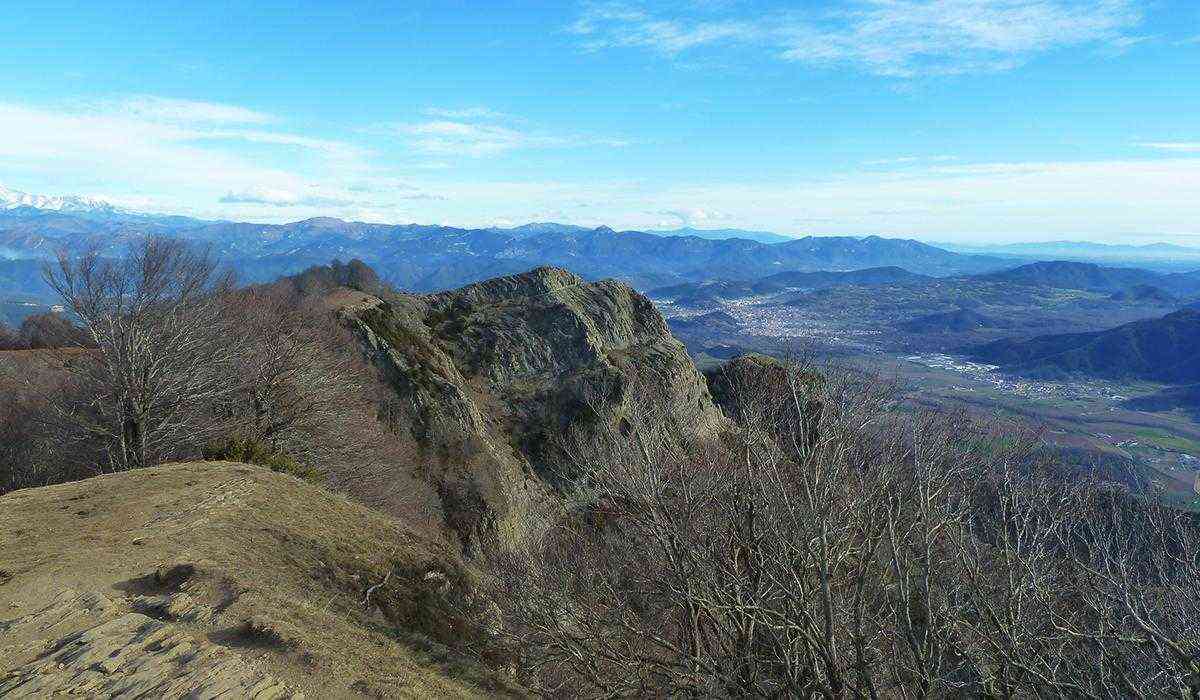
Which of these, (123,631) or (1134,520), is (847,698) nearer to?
(1134,520)

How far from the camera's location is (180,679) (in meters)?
9.90

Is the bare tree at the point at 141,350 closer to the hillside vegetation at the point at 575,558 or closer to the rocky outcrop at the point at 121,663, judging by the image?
the hillside vegetation at the point at 575,558

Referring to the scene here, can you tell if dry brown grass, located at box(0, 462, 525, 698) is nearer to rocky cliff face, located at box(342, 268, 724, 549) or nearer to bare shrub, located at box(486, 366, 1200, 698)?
bare shrub, located at box(486, 366, 1200, 698)

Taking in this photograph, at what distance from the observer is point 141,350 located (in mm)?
25828

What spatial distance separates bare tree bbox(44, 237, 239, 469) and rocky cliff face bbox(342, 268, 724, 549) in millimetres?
21042

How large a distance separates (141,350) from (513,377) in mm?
41283

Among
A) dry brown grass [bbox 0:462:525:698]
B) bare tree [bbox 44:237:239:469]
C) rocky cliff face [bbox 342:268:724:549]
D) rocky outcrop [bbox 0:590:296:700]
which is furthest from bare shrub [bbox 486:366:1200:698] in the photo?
rocky cliff face [bbox 342:268:724:549]

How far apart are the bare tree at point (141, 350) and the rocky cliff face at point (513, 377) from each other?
21.0 metres

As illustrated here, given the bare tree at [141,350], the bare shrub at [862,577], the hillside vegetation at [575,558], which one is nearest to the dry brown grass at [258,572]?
the hillside vegetation at [575,558]

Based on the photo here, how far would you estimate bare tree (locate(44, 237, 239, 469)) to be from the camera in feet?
83.0

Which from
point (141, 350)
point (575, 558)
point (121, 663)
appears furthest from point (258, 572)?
point (141, 350)

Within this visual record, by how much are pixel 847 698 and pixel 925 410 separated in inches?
408

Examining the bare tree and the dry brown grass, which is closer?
the dry brown grass

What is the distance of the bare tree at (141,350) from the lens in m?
25.3
